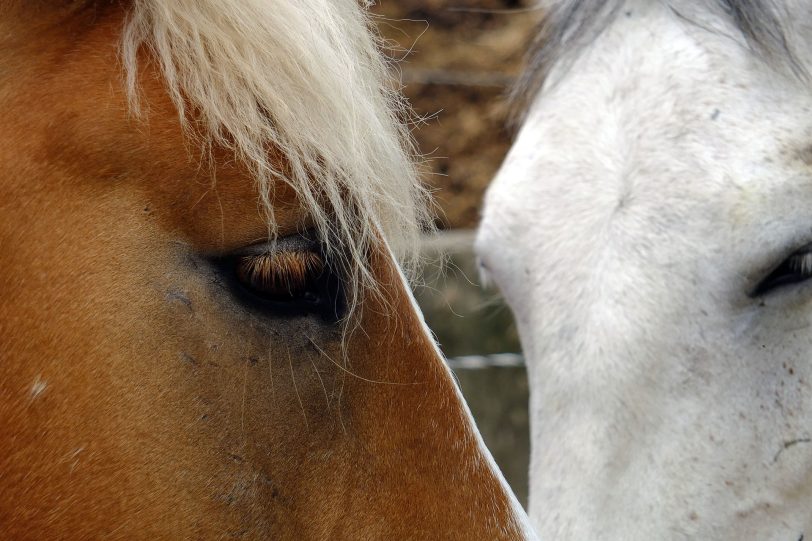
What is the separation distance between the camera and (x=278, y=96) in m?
1.01

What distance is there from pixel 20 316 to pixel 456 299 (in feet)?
8.17

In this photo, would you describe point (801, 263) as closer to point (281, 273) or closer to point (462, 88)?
point (281, 273)

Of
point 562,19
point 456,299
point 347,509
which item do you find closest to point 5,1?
point 347,509

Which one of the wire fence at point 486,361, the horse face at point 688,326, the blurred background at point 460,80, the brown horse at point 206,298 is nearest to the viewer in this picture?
the brown horse at point 206,298

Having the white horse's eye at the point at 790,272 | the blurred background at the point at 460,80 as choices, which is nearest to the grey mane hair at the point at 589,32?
the white horse's eye at the point at 790,272

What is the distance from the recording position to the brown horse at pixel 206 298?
36.6 inches

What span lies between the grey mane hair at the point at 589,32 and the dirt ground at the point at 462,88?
1.67 meters

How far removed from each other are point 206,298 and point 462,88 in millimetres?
3007

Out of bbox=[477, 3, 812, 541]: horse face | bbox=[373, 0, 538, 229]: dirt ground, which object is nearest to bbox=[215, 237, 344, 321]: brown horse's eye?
bbox=[477, 3, 812, 541]: horse face

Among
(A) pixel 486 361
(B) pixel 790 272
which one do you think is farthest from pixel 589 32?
(A) pixel 486 361

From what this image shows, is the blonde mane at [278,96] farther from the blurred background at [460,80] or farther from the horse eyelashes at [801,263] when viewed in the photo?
the blurred background at [460,80]

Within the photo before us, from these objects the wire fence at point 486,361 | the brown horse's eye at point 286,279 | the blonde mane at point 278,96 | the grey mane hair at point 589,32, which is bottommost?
the wire fence at point 486,361

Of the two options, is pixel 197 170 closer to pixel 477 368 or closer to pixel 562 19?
pixel 562 19

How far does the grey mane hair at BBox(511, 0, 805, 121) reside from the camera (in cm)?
161
